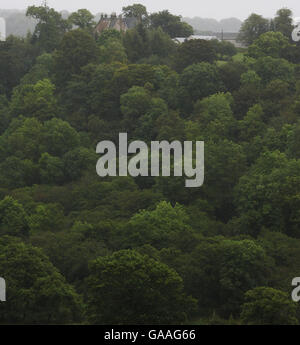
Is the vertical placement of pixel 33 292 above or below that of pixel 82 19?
below

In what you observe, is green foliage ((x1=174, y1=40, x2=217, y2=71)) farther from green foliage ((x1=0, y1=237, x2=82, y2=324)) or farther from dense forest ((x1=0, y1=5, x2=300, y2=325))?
green foliage ((x1=0, y1=237, x2=82, y2=324))

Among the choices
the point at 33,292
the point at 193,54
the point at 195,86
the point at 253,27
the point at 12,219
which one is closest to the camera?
the point at 33,292

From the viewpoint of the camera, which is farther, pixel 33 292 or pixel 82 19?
pixel 82 19

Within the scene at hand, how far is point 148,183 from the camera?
49594 millimetres

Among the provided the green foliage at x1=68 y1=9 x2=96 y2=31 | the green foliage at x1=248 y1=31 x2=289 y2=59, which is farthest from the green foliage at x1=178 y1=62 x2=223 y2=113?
the green foliage at x1=68 y1=9 x2=96 y2=31

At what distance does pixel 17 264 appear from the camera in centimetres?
3084

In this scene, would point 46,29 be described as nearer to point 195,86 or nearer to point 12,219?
point 195,86

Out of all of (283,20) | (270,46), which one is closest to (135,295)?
(270,46)

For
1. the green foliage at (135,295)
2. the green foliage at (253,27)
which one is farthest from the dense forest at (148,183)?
the green foliage at (253,27)

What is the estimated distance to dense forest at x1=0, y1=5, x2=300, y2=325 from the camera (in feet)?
94.1

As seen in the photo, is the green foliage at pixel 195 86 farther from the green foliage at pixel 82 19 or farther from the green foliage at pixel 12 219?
the green foliage at pixel 82 19

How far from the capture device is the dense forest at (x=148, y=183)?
28.7m
